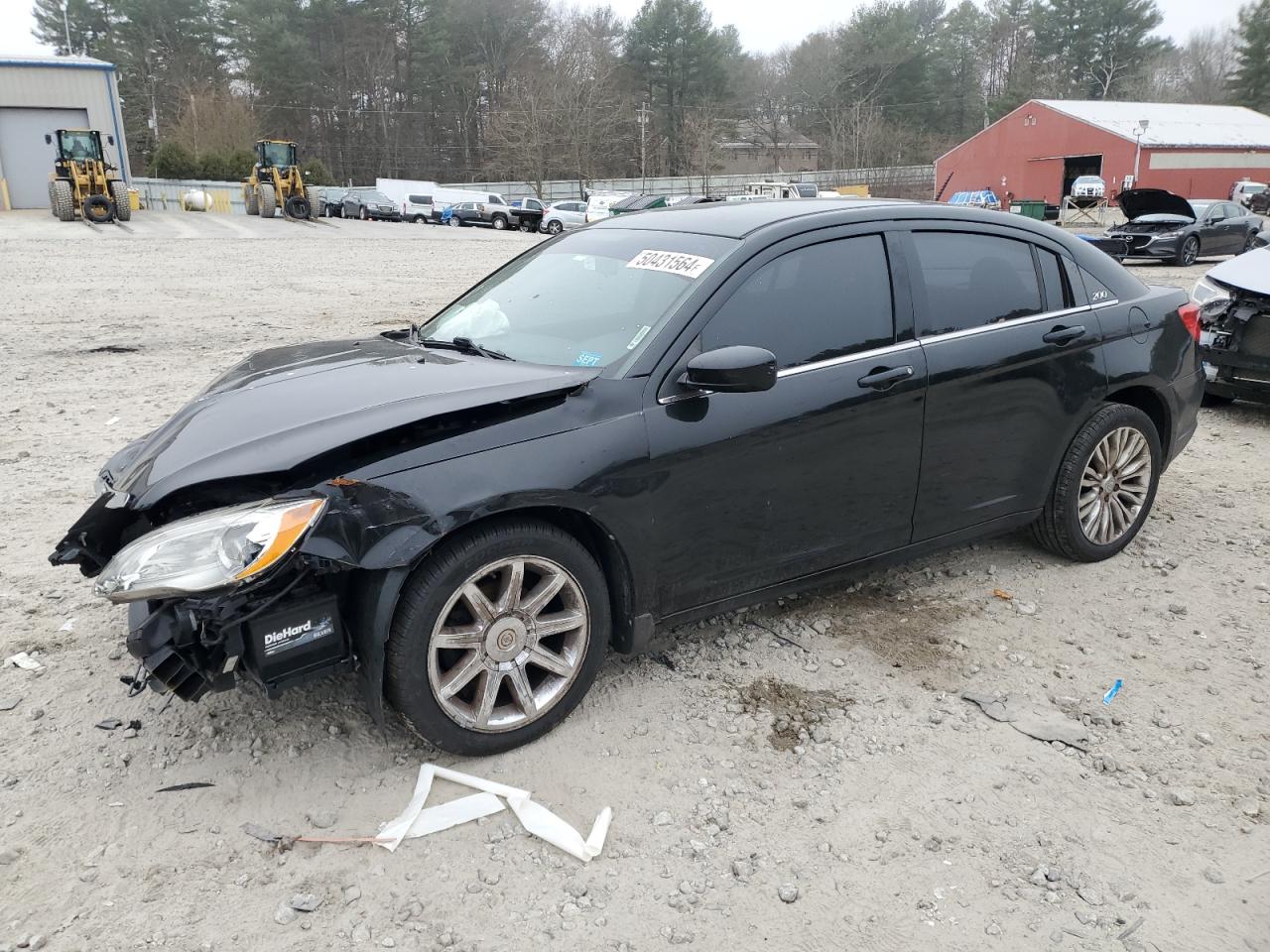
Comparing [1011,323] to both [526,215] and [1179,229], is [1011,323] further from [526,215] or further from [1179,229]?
[526,215]

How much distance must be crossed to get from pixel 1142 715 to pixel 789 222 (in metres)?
2.17

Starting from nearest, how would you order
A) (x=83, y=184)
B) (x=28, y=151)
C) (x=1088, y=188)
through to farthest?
(x=83, y=184)
(x=28, y=151)
(x=1088, y=188)

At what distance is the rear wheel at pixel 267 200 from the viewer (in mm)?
36719

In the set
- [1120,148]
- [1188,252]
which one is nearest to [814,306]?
[1188,252]

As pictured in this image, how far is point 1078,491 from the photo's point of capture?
440 cm

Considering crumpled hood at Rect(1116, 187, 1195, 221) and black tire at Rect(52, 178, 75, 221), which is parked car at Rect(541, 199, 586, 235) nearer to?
black tire at Rect(52, 178, 75, 221)

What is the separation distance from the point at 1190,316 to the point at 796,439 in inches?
104

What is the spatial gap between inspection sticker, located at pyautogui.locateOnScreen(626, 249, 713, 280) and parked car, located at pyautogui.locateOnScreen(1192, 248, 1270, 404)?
5070mm

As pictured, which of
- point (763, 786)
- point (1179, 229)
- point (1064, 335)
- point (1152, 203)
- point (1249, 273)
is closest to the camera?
point (763, 786)

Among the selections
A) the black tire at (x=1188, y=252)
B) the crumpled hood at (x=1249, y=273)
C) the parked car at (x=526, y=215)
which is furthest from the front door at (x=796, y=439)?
the parked car at (x=526, y=215)

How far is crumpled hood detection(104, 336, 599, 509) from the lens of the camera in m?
2.78

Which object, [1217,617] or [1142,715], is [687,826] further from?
[1217,617]

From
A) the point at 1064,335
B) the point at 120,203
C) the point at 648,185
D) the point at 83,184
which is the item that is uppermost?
the point at 648,185

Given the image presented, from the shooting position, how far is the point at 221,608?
102 inches
